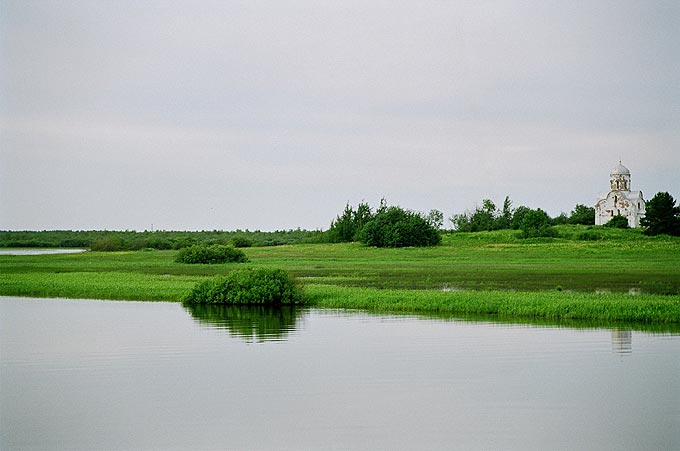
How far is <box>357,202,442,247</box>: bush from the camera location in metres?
88.2

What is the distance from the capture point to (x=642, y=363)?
2311 centimetres

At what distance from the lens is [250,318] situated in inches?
1364

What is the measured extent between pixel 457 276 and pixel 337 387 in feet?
97.8

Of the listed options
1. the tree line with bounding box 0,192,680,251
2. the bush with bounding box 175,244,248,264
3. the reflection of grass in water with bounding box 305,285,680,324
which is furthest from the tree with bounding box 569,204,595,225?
the reflection of grass in water with bounding box 305,285,680,324

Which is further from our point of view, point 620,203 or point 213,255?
point 620,203

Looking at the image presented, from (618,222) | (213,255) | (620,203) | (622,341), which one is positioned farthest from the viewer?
(620,203)

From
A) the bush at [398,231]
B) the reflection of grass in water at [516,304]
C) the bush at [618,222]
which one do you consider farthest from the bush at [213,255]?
the bush at [618,222]

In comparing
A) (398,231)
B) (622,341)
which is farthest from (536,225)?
(622,341)

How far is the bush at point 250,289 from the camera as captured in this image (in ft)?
128

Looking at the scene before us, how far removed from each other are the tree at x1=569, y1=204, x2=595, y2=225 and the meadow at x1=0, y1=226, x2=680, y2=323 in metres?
24.5

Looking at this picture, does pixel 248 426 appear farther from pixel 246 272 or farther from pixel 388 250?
pixel 388 250

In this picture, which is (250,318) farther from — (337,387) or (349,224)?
(349,224)

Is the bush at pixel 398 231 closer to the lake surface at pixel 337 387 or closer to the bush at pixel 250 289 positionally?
the bush at pixel 250 289

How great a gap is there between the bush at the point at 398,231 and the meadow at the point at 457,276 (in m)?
2.47
